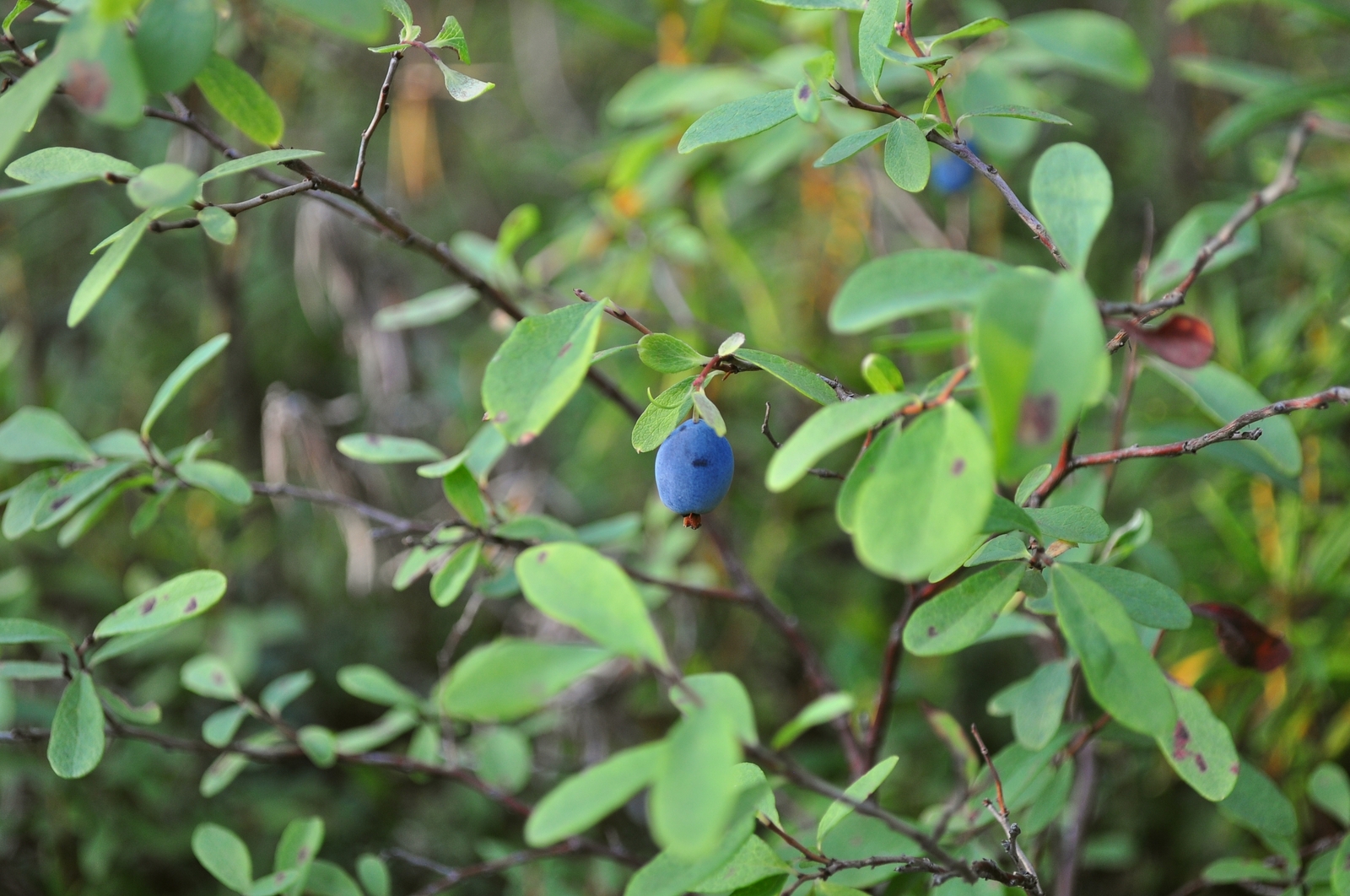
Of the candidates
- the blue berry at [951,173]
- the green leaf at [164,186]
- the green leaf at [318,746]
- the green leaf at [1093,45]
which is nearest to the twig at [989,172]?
the green leaf at [164,186]

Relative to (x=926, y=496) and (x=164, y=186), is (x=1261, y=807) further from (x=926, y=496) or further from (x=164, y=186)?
(x=164, y=186)

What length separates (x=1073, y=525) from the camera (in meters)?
0.51

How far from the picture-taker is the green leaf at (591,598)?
354 mm

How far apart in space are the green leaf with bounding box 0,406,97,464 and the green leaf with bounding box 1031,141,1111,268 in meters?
0.72

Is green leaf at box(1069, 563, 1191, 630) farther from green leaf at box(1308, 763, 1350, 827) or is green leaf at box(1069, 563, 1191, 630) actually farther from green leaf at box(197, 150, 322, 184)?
green leaf at box(197, 150, 322, 184)

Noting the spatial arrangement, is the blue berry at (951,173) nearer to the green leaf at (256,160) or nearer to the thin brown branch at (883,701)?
the thin brown branch at (883,701)

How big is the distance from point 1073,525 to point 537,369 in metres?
0.30

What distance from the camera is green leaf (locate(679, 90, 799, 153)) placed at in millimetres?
520

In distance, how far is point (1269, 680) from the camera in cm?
118

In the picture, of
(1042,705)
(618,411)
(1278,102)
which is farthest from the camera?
(618,411)

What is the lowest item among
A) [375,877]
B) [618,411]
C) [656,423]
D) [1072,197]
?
[618,411]

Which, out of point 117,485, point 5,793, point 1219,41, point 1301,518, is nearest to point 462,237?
point 117,485

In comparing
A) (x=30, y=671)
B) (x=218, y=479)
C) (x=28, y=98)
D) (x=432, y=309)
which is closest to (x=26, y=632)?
(x=30, y=671)

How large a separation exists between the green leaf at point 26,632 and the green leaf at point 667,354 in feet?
1.42
